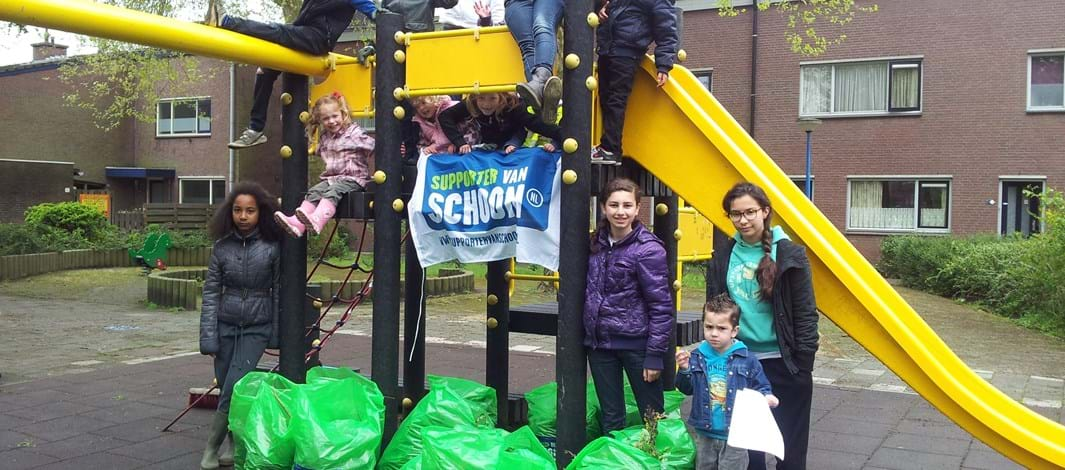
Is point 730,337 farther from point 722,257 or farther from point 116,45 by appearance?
point 116,45

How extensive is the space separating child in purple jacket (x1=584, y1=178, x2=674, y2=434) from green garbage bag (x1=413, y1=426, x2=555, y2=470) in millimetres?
597

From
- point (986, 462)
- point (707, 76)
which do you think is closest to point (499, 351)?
point (986, 462)

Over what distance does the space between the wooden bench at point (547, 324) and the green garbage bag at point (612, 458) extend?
1588mm

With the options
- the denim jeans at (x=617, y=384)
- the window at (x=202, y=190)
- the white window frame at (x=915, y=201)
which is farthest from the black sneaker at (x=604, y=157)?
the window at (x=202, y=190)

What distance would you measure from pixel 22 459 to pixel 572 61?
12.9 feet

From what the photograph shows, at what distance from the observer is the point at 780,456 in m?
3.54

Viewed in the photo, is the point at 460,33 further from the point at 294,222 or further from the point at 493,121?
the point at 294,222

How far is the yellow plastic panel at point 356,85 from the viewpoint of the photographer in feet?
17.3

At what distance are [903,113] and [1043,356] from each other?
12.0m

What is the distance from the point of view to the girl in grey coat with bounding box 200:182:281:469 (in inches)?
199

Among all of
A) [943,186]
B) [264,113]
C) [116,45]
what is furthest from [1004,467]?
[116,45]

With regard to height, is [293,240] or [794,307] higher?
[293,240]

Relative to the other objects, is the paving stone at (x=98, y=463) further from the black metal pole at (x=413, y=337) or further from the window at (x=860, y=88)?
the window at (x=860, y=88)

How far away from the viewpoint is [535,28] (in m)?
4.30
